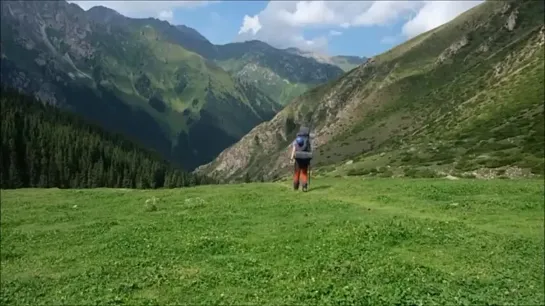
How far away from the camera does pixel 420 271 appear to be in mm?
19781

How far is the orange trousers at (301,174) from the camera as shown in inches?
1548

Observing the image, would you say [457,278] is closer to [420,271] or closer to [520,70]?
[420,271]

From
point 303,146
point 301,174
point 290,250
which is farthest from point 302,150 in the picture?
point 290,250

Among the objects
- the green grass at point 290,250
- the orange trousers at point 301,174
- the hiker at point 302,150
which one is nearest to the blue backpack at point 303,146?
the hiker at point 302,150

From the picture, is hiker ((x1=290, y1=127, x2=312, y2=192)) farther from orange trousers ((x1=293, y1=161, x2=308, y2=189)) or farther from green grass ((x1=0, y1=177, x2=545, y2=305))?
green grass ((x1=0, y1=177, x2=545, y2=305))

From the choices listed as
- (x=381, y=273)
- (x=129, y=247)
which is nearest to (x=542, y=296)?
(x=381, y=273)

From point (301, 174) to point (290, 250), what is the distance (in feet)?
58.8

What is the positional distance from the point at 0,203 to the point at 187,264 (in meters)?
30.9

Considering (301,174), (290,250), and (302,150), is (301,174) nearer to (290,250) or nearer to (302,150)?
(302,150)

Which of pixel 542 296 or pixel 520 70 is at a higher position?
pixel 520 70

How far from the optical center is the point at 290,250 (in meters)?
22.6

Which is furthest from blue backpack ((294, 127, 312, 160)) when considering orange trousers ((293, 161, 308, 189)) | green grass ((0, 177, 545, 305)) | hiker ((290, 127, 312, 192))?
green grass ((0, 177, 545, 305))

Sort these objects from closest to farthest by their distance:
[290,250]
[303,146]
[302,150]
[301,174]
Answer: [290,250] < [303,146] < [302,150] < [301,174]

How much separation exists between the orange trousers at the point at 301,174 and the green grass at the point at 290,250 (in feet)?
8.47
